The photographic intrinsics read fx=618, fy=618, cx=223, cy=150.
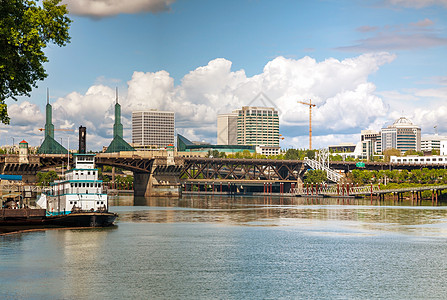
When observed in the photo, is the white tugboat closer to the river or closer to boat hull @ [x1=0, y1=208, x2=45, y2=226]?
boat hull @ [x1=0, y1=208, x2=45, y2=226]

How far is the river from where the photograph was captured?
5681cm

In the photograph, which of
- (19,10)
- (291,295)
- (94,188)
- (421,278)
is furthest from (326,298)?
(94,188)

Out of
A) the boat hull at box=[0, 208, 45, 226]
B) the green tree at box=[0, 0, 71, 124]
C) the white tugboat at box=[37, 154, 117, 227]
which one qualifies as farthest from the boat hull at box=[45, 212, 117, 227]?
the green tree at box=[0, 0, 71, 124]

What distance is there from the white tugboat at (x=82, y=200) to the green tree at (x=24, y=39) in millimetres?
56282

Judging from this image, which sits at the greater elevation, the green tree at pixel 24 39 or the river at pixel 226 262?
the green tree at pixel 24 39

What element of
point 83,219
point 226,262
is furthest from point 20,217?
point 226,262

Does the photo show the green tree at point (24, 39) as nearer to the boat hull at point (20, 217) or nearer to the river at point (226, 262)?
the river at point (226, 262)

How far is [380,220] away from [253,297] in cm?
8336

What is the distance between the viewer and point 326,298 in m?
54.7

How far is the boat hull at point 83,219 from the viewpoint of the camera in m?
106


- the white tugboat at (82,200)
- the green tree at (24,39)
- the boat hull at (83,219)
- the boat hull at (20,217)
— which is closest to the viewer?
the green tree at (24,39)

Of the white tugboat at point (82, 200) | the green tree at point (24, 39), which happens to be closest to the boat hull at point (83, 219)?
the white tugboat at point (82, 200)

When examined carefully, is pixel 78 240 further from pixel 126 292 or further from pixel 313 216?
pixel 313 216

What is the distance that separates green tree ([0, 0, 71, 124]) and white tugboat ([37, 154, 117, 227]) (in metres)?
56.3
